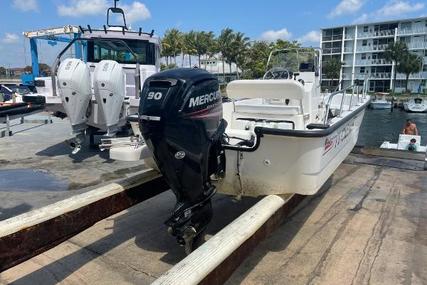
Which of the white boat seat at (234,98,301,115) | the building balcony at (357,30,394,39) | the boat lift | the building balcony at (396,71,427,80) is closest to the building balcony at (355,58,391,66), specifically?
the building balcony at (396,71,427,80)

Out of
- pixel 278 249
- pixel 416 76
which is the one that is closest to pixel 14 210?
pixel 278 249

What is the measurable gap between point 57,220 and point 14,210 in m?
1.96

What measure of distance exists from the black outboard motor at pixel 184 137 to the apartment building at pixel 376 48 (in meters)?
61.3

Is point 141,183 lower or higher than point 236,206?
higher

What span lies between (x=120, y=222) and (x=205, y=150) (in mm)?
1800

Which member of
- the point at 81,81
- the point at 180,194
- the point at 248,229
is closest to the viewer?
the point at 248,229

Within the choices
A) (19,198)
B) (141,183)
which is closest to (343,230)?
(141,183)

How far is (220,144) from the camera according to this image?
10.9 ft

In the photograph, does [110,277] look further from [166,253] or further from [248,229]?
[248,229]

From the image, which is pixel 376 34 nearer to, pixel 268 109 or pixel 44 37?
pixel 44 37

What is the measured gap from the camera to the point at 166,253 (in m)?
3.53

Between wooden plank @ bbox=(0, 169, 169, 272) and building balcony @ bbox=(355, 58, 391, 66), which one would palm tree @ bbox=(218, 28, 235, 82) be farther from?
wooden plank @ bbox=(0, 169, 169, 272)

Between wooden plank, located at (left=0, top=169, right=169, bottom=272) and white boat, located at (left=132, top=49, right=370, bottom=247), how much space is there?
0.37 m

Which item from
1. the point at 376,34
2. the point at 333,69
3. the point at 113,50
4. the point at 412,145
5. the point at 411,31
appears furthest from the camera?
the point at 376,34
